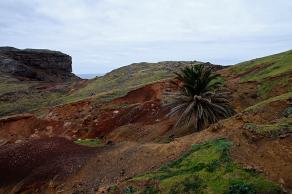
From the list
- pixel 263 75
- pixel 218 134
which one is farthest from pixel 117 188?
pixel 263 75

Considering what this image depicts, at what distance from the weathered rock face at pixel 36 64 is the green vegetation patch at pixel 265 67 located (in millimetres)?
33671

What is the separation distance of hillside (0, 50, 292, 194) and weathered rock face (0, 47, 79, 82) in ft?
90.0

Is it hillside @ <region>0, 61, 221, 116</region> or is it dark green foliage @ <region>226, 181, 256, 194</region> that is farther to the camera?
hillside @ <region>0, 61, 221, 116</region>

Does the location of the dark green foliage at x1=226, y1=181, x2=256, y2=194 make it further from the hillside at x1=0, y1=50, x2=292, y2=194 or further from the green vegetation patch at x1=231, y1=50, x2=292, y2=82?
the green vegetation patch at x1=231, y1=50, x2=292, y2=82

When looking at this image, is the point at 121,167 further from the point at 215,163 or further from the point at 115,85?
the point at 115,85

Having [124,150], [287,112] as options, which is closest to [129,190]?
[124,150]

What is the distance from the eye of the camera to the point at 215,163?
9.74 meters

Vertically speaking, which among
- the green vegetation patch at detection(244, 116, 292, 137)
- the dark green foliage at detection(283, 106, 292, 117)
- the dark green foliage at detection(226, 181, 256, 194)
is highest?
the dark green foliage at detection(283, 106, 292, 117)

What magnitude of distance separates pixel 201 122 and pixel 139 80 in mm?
16918

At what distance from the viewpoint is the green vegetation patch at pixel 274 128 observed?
1035cm

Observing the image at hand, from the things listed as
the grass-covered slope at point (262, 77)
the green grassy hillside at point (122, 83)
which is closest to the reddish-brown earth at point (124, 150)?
the grass-covered slope at point (262, 77)

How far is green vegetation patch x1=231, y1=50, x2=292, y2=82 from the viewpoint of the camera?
1976 centimetres

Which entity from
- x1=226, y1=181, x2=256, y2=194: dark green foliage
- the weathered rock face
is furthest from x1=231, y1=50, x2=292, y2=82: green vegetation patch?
the weathered rock face

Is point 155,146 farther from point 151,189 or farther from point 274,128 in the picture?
point 274,128
